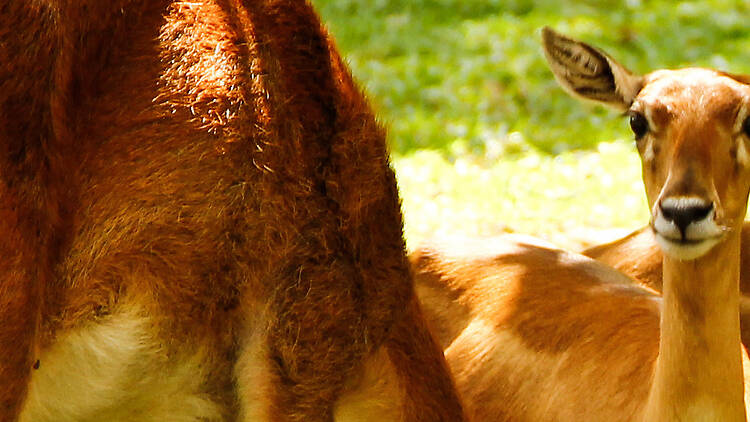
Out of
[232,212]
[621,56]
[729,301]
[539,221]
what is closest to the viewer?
[232,212]

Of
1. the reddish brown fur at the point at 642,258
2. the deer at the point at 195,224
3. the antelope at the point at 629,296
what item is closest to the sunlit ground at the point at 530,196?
the reddish brown fur at the point at 642,258

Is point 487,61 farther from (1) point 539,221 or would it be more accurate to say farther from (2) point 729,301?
(2) point 729,301

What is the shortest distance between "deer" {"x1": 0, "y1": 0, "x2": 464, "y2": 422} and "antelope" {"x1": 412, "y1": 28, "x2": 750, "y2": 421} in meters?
0.87

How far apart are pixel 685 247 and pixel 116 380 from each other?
1.82m

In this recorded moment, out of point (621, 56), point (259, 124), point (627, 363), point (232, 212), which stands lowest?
point (627, 363)

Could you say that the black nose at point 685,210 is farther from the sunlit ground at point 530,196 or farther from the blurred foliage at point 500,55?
the blurred foliage at point 500,55

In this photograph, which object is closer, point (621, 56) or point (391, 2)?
point (621, 56)

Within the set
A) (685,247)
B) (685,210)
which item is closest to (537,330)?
(685,247)

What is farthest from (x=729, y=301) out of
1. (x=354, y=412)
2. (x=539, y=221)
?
(x=539, y=221)

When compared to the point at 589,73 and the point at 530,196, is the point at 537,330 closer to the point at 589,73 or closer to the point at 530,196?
the point at 589,73

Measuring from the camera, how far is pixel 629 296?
5801mm

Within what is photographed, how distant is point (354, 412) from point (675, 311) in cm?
121

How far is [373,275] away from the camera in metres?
3.89

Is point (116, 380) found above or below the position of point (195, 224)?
below
